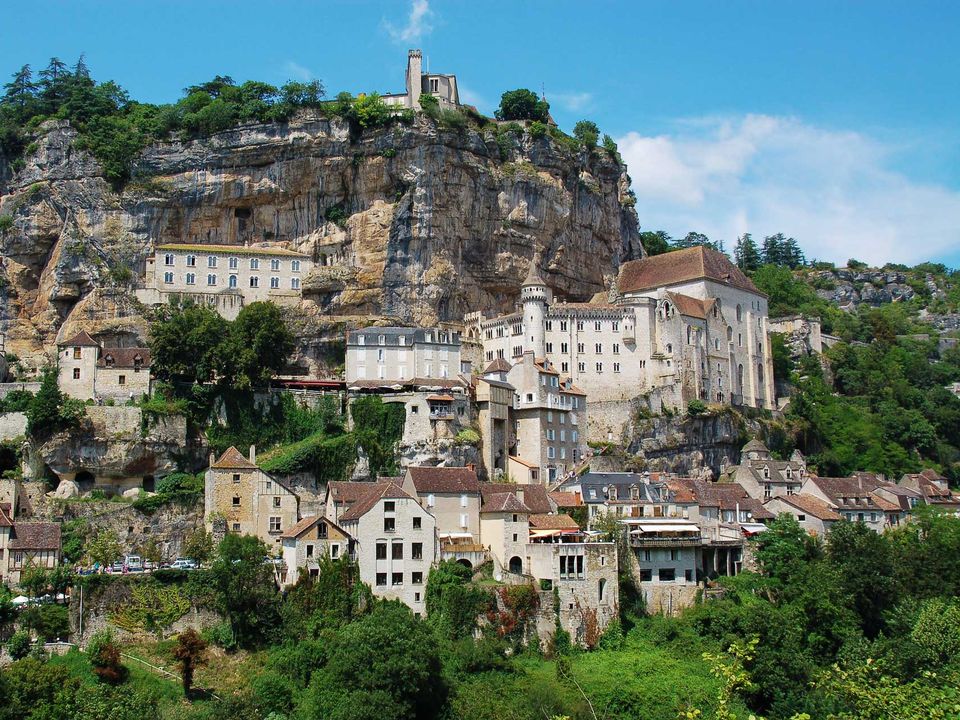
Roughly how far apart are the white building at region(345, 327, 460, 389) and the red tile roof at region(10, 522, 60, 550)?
23.4 metres

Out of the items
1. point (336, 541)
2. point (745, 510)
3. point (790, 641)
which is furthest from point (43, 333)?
point (790, 641)

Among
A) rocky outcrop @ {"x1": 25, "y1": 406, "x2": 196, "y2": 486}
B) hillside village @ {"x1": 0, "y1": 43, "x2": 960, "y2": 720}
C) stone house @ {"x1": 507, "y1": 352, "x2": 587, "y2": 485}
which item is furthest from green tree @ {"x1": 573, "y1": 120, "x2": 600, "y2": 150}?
rocky outcrop @ {"x1": 25, "y1": 406, "x2": 196, "y2": 486}

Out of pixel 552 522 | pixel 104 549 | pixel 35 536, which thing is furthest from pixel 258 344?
pixel 552 522

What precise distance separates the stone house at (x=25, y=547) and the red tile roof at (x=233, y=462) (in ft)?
28.9

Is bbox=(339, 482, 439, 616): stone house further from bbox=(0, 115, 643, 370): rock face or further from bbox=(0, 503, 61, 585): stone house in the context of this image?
bbox=(0, 115, 643, 370): rock face

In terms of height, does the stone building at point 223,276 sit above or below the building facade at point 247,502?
above

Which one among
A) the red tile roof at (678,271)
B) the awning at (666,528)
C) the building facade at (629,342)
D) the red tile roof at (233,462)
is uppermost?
the red tile roof at (678,271)

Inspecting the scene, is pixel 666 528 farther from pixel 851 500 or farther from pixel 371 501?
pixel 851 500

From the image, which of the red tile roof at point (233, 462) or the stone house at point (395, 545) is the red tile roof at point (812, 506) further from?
the red tile roof at point (233, 462)

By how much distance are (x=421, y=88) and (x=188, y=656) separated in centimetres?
5519

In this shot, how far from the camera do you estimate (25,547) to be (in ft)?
173

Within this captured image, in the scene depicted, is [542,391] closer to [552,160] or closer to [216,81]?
[552,160]

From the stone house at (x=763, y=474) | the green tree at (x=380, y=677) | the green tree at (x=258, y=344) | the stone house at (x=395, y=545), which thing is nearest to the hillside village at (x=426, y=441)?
the stone house at (x=395, y=545)

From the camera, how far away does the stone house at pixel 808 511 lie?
66.4 m
